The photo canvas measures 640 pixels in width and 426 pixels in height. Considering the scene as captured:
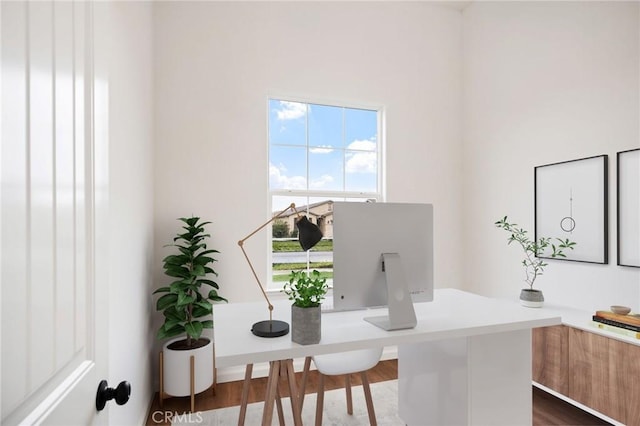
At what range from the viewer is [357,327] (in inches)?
57.3

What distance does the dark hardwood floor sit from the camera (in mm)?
2314

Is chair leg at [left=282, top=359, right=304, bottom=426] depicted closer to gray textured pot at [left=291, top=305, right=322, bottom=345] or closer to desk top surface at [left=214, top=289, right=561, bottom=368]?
desk top surface at [left=214, top=289, right=561, bottom=368]

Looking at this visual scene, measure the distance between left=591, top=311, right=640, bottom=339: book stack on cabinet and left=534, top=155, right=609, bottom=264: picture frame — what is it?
18.7 inches

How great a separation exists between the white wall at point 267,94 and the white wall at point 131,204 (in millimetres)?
230

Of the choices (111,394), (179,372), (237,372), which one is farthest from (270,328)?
(237,372)

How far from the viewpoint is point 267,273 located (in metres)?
3.14

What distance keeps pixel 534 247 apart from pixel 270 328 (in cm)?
236

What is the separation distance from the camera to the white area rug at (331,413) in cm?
232

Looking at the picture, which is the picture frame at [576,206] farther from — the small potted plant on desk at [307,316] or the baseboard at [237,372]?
the baseboard at [237,372]

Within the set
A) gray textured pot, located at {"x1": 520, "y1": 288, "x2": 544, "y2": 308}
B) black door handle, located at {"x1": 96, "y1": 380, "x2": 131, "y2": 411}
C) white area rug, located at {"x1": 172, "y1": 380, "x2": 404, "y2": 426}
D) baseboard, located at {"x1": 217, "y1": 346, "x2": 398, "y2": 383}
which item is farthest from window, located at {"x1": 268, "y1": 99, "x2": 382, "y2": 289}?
black door handle, located at {"x1": 96, "y1": 380, "x2": 131, "y2": 411}

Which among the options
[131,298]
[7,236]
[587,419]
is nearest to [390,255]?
[7,236]

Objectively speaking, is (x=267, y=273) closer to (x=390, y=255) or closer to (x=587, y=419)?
(x=390, y=255)

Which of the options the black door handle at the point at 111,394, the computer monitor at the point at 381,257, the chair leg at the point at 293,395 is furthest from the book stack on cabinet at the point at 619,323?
the black door handle at the point at 111,394

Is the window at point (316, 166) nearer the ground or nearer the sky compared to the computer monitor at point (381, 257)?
nearer the sky
